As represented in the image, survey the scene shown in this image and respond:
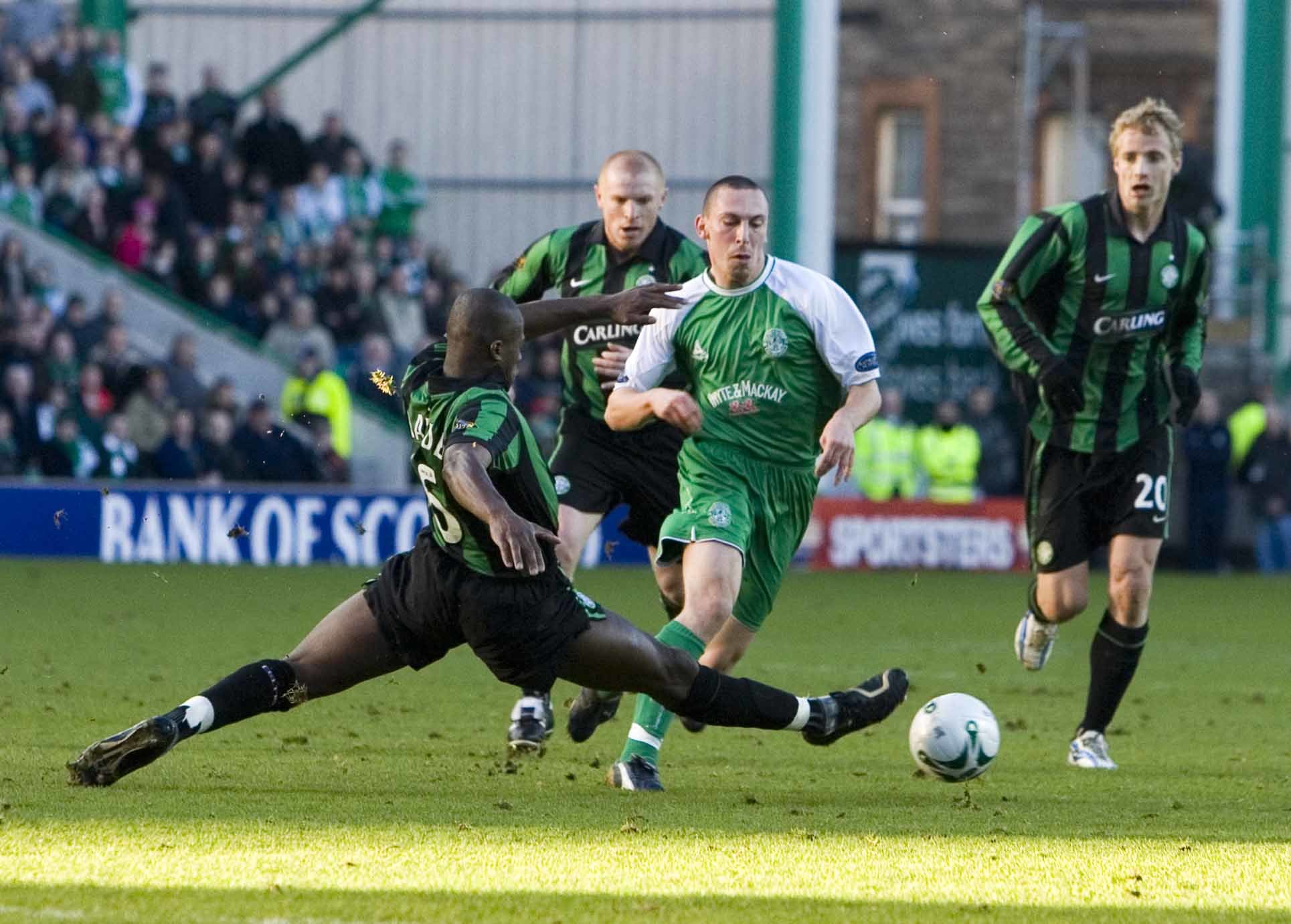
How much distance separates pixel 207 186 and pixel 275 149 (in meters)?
1.10

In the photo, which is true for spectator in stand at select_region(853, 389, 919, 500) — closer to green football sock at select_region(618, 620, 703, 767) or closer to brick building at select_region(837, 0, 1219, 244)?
brick building at select_region(837, 0, 1219, 244)

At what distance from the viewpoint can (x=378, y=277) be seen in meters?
22.1

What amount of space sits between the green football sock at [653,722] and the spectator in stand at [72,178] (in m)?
14.9

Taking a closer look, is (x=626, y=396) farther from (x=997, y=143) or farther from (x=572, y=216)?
(x=997, y=143)

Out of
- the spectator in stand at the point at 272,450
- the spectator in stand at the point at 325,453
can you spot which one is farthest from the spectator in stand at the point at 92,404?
the spectator in stand at the point at 325,453

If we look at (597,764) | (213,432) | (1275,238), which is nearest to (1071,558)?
(597,764)

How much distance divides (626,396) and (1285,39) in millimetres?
19987

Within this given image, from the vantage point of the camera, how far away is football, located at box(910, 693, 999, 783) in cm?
692

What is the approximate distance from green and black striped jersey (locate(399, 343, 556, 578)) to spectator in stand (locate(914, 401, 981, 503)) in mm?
15077

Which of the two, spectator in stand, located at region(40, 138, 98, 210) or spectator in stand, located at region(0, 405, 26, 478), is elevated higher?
spectator in stand, located at region(40, 138, 98, 210)

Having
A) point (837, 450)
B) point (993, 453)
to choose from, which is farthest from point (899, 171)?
point (837, 450)

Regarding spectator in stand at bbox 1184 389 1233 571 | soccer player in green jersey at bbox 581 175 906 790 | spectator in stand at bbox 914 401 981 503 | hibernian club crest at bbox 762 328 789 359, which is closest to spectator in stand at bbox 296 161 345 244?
spectator in stand at bbox 914 401 981 503

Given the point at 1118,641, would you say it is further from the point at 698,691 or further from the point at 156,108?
the point at 156,108

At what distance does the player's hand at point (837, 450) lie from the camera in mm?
6719
